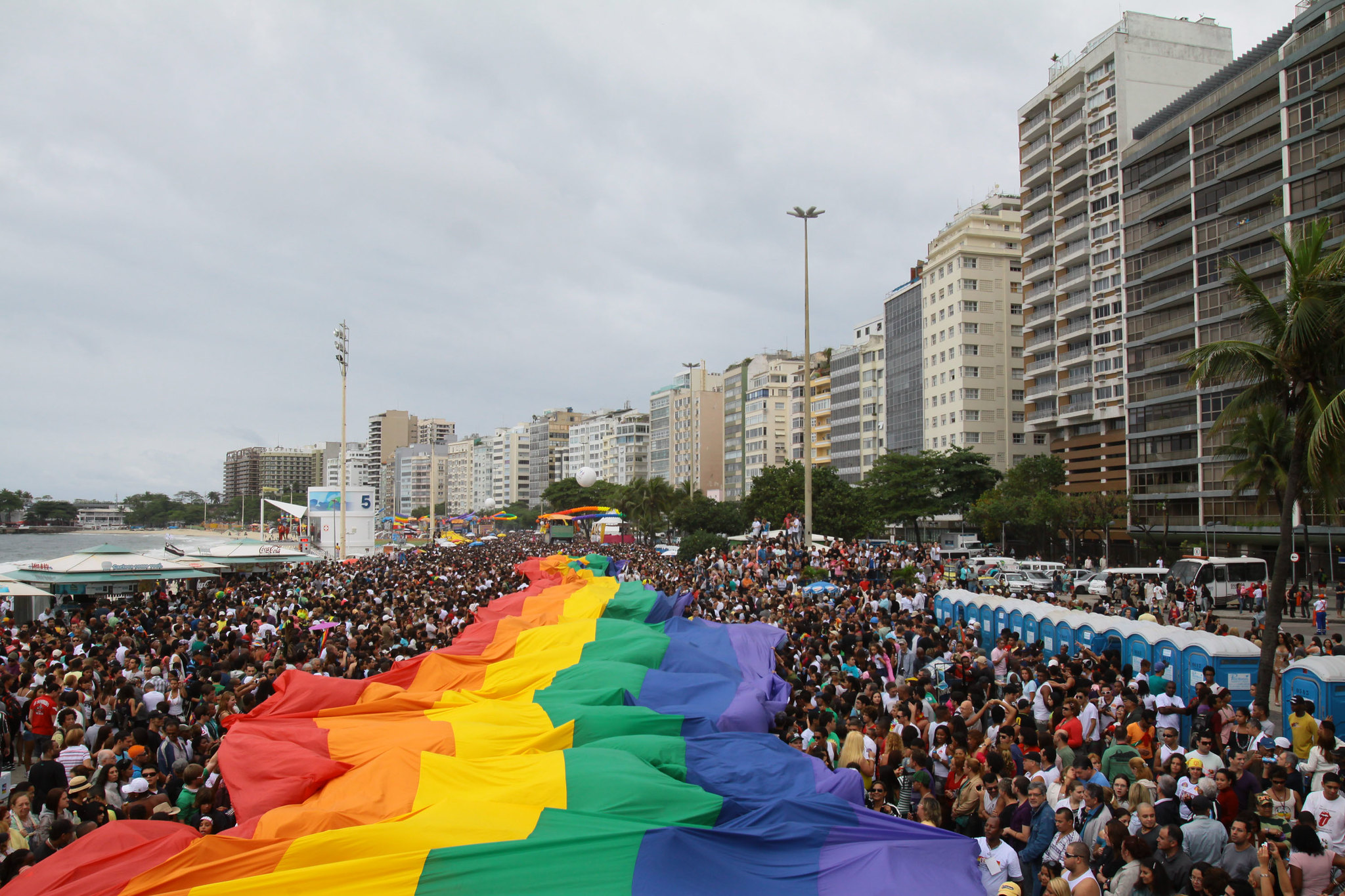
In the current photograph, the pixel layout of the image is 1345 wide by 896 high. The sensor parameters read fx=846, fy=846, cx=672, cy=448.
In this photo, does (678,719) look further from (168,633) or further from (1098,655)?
(168,633)

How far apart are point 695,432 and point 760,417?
19.7 m

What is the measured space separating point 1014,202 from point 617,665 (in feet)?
249

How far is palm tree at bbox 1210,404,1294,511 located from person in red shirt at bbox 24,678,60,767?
Result: 658 inches

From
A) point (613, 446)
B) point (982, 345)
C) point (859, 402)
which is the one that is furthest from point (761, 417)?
point (613, 446)

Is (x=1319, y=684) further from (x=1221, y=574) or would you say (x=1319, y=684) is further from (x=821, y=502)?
(x=821, y=502)

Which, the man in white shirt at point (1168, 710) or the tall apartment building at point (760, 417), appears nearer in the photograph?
the man in white shirt at point (1168, 710)

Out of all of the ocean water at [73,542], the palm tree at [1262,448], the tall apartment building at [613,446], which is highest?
the tall apartment building at [613,446]

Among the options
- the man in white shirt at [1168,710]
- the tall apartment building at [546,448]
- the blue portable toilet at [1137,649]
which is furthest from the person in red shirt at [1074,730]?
the tall apartment building at [546,448]

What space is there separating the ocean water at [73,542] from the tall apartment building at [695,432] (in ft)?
197

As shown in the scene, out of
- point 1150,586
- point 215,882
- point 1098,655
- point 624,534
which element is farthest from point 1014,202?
point 215,882

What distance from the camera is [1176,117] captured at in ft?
156

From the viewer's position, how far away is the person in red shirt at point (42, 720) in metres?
11.2

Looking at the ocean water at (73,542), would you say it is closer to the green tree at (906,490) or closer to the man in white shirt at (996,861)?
the green tree at (906,490)

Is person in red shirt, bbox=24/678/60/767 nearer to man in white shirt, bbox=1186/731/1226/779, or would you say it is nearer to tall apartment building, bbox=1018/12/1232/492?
man in white shirt, bbox=1186/731/1226/779
